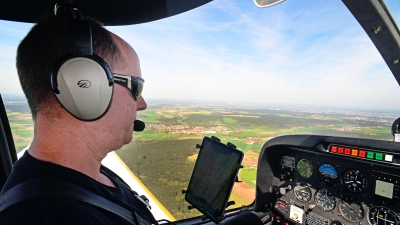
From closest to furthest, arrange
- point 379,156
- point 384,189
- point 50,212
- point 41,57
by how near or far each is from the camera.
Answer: point 50,212 → point 41,57 → point 379,156 → point 384,189

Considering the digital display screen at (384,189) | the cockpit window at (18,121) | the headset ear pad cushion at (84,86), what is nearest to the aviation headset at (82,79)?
the headset ear pad cushion at (84,86)

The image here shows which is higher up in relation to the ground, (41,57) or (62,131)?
(41,57)

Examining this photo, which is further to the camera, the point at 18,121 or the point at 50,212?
the point at 18,121

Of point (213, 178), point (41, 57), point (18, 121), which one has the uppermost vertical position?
point (41, 57)

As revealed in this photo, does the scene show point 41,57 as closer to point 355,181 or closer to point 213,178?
point 213,178

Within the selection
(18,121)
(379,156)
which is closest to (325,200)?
(379,156)

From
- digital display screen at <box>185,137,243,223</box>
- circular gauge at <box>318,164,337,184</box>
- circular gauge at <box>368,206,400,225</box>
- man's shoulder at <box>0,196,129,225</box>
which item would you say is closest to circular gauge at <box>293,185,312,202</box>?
circular gauge at <box>318,164,337,184</box>

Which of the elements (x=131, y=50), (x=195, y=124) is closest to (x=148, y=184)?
(x=195, y=124)
